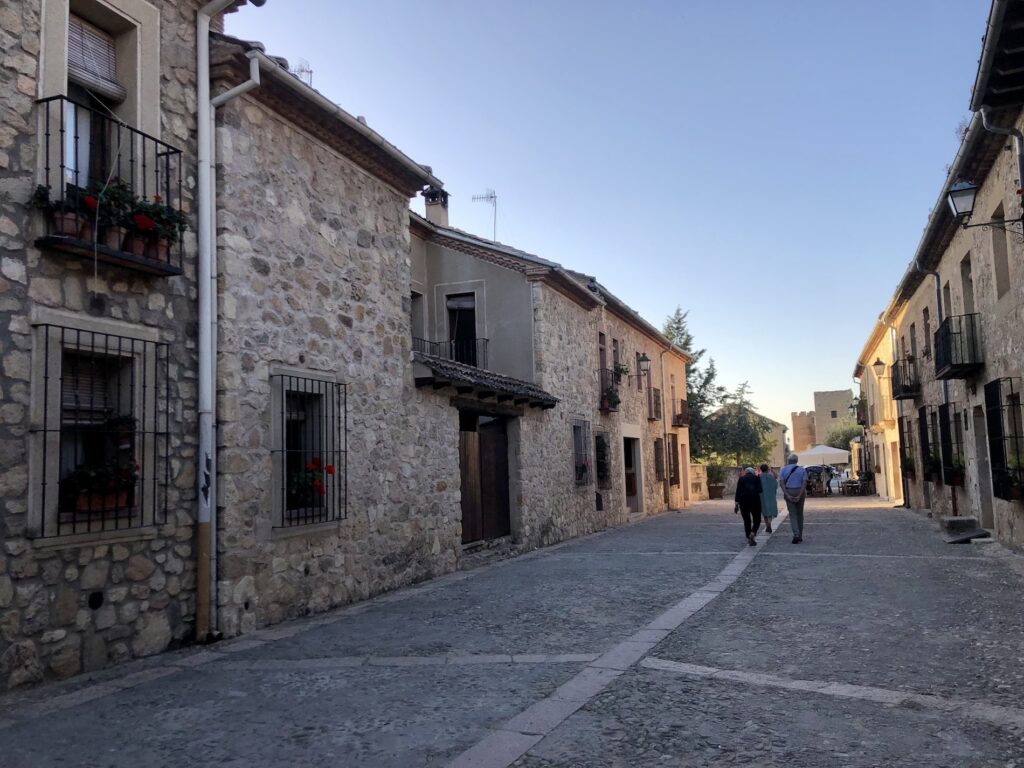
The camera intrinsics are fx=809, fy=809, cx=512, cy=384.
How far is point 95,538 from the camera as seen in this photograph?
5582 millimetres

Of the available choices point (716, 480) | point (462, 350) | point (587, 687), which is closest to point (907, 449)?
point (462, 350)

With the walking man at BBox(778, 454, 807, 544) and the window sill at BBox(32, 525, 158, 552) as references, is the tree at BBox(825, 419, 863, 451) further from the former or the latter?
the window sill at BBox(32, 525, 158, 552)

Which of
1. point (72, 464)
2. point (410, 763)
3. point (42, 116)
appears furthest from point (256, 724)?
point (42, 116)

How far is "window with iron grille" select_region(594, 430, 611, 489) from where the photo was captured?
59.7ft

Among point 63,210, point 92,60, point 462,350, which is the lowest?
point 63,210

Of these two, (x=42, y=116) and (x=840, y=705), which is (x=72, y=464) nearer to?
(x=42, y=116)

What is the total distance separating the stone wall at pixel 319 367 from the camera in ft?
22.9

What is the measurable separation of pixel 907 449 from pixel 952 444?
677 cm

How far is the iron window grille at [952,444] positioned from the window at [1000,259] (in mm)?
4160

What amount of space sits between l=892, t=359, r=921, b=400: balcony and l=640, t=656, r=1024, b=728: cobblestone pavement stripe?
15853 mm

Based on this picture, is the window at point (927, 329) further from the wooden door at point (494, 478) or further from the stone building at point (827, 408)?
the stone building at point (827, 408)

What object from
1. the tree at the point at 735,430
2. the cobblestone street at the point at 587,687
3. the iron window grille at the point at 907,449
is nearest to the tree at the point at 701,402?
the tree at the point at 735,430

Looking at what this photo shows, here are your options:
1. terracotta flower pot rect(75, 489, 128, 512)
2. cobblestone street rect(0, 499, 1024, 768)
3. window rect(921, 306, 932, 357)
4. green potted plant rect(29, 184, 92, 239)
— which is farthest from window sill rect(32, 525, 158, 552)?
window rect(921, 306, 932, 357)

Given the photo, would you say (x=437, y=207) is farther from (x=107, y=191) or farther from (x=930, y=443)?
(x=930, y=443)
